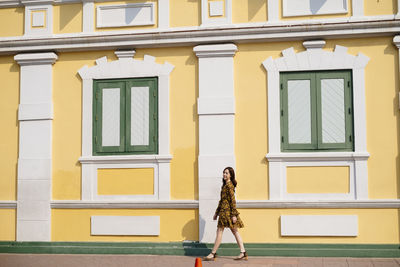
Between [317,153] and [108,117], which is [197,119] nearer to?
[108,117]

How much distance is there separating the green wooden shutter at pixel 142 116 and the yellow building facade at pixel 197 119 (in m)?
0.02

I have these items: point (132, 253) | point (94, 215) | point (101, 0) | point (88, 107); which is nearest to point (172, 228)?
point (132, 253)

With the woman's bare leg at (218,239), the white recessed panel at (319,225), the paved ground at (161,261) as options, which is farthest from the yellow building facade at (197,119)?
the woman's bare leg at (218,239)

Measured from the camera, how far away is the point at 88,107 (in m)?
10.7

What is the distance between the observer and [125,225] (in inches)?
408

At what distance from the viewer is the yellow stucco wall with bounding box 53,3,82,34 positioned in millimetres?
10930

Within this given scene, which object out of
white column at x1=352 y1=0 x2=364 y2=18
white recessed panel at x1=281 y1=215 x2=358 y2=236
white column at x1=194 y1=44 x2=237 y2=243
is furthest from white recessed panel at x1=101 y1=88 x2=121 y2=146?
white column at x1=352 y1=0 x2=364 y2=18

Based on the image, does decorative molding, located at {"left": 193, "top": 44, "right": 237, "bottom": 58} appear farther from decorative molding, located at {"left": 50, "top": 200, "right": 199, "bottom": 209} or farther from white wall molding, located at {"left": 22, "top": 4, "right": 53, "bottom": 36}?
white wall molding, located at {"left": 22, "top": 4, "right": 53, "bottom": 36}

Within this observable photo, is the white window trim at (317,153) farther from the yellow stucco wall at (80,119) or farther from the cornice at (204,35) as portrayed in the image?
the yellow stucco wall at (80,119)

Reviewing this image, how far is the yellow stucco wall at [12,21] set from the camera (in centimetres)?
1116

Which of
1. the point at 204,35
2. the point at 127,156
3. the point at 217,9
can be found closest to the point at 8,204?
the point at 127,156

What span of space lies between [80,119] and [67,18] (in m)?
2.14

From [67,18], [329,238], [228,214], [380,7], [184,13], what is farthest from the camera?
[67,18]

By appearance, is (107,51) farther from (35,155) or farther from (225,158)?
(225,158)
